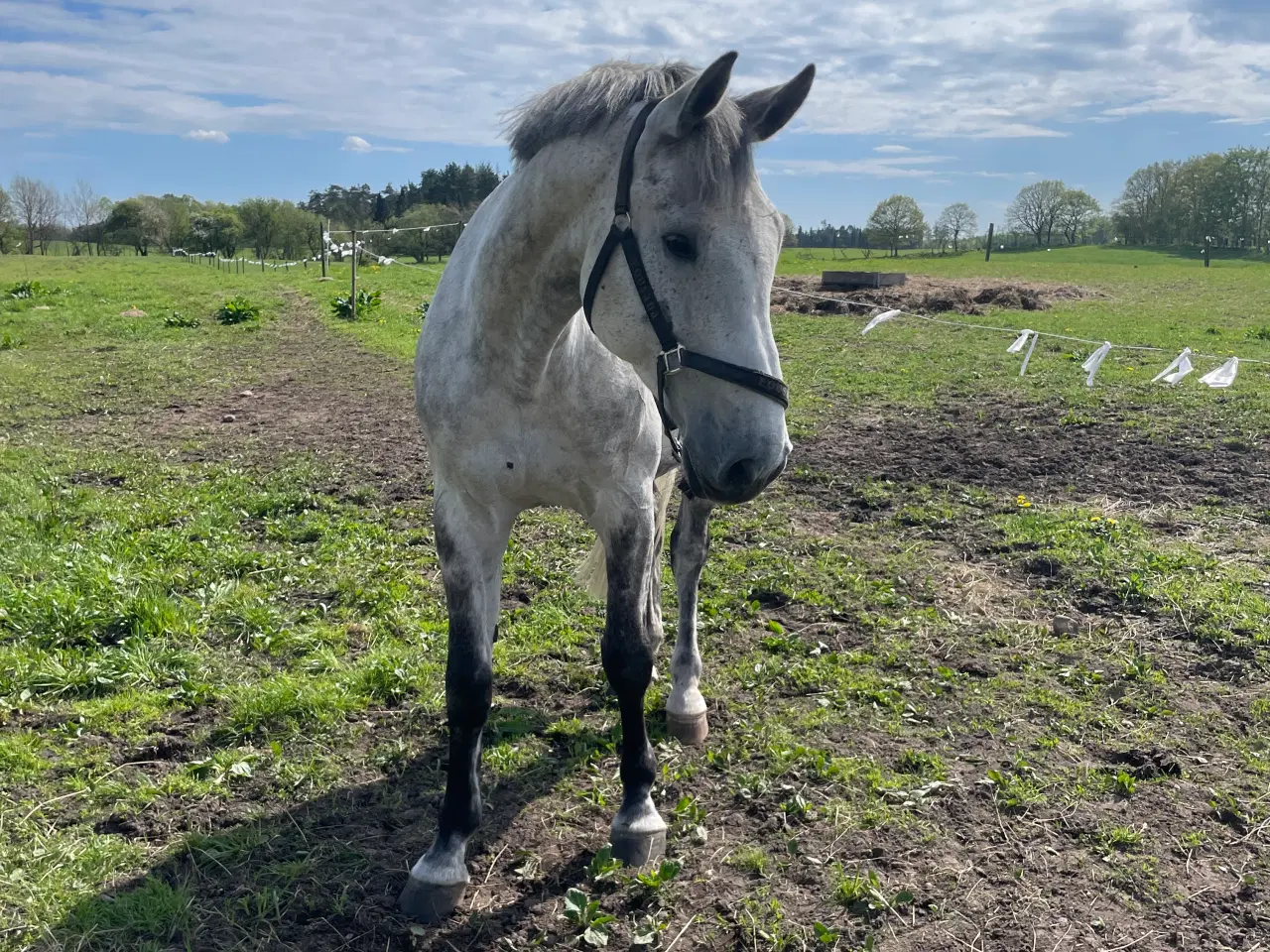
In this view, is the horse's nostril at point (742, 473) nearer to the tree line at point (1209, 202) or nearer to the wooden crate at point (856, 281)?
the wooden crate at point (856, 281)

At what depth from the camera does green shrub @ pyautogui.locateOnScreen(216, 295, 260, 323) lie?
1614cm

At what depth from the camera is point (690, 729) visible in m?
3.63

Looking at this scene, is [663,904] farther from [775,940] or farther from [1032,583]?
[1032,583]

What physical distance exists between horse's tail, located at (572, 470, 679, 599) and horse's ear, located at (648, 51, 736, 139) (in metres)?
1.89

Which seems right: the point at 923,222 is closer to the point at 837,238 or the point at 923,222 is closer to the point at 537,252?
the point at 837,238

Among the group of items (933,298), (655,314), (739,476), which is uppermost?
(933,298)

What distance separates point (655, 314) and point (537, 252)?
59 cm

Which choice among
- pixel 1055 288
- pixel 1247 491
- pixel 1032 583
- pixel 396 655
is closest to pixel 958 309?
pixel 1055 288

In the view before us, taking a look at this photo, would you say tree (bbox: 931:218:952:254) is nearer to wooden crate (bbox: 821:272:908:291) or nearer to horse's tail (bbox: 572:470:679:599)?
wooden crate (bbox: 821:272:908:291)

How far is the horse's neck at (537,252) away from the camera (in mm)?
2352

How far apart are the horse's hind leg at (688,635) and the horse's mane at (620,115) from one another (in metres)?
2.02

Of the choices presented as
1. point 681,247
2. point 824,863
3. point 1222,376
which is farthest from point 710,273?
point 1222,376

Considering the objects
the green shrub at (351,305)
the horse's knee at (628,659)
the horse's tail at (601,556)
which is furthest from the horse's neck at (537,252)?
the green shrub at (351,305)

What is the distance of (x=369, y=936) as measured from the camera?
257 centimetres
